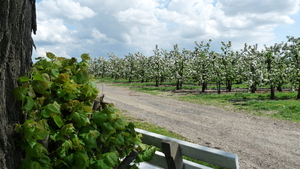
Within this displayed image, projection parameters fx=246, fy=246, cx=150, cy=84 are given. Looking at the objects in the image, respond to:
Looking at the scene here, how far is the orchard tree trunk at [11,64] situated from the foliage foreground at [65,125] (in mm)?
69

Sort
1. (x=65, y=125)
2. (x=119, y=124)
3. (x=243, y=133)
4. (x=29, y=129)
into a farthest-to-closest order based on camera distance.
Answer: (x=243, y=133) → (x=119, y=124) → (x=65, y=125) → (x=29, y=129)

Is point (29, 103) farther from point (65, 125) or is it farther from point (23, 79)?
point (65, 125)

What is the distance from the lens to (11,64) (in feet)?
6.60

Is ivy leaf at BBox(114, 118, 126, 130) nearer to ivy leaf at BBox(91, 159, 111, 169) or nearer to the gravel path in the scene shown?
ivy leaf at BBox(91, 159, 111, 169)

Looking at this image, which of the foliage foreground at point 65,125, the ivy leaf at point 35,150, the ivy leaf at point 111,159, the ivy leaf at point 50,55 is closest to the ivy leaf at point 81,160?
the foliage foreground at point 65,125

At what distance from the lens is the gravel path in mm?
6270

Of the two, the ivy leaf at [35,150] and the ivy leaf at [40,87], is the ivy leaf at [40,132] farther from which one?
the ivy leaf at [40,87]

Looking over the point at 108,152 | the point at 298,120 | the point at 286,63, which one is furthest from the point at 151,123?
the point at 286,63

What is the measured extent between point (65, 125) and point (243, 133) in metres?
7.76

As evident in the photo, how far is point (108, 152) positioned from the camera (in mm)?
2418

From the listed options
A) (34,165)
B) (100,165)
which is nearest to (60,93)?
(34,165)

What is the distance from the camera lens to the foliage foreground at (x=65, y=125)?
2.01 metres

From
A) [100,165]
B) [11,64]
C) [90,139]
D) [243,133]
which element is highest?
[11,64]

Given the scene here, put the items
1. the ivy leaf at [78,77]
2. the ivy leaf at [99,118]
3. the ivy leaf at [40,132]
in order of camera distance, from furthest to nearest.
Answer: the ivy leaf at [78,77]
the ivy leaf at [99,118]
the ivy leaf at [40,132]
